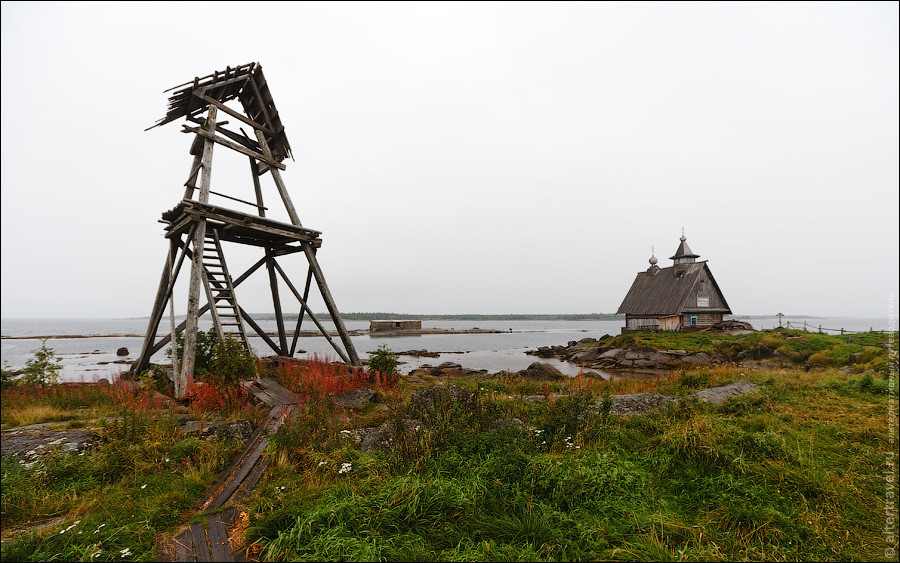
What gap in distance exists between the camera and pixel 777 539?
3393 mm

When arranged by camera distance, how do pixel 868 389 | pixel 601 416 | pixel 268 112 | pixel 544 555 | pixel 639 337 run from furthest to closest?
pixel 639 337 < pixel 268 112 < pixel 868 389 < pixel 601 416 < pixel 544 555

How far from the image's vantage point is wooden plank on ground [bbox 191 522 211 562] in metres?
3.18

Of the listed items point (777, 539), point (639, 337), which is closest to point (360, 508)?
point (777, 539)

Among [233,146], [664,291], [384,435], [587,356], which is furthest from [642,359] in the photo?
[233,146]

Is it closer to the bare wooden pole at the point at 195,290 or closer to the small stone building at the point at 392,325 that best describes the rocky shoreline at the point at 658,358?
the bare wooden pole at the point at 195,290

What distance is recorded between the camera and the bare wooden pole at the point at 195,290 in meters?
7.89

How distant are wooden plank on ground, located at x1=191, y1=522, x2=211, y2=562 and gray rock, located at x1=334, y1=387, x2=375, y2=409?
402 cm

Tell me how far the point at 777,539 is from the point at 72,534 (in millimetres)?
6807

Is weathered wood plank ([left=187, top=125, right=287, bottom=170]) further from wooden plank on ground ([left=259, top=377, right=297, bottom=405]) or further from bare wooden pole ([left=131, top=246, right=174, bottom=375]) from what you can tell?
wooden plank on ground ([left=259, top=377, right=297, bottom=405])

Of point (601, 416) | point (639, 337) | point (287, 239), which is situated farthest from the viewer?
point (639, 337)

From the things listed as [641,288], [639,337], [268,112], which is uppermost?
[268,112]

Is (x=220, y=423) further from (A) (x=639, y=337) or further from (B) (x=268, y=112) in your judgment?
(A) (x=639, y=337)

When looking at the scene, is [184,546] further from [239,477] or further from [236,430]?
[236,430]

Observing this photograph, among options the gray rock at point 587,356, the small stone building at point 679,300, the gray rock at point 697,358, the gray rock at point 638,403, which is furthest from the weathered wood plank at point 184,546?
the small stone building at point 679,300
